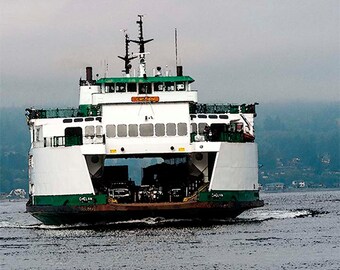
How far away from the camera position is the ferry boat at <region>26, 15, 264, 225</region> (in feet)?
204

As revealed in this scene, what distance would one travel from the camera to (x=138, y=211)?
61.1 metres

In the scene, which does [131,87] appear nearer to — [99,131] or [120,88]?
[120,88]

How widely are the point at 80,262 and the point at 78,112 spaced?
2184 centimetres

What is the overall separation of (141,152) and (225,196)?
4.44 meters

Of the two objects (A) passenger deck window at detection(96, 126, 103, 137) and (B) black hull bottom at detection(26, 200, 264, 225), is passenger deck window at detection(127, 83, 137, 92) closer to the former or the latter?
(A) passenger deck window at detection(96, 126, 103, 137)

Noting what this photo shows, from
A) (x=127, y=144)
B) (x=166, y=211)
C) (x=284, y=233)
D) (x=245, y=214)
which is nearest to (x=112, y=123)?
(x=127, y=144)

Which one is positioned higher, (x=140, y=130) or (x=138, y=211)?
(x=140, y=130)

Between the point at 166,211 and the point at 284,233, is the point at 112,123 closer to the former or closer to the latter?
the point at 166,211

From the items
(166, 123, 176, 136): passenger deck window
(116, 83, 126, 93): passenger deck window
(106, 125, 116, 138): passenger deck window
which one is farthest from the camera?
(116, 83, 126, 93): passenger deck window

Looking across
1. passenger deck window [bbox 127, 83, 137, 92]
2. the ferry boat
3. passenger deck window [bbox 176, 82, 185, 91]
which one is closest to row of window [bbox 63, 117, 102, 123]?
the ferry boat

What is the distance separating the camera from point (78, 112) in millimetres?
68875

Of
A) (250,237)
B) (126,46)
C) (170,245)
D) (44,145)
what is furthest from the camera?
(126,46)

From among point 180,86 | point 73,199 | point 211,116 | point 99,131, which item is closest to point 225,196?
point 211,116

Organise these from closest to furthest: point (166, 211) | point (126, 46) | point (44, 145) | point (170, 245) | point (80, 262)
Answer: point (80, 262), point (170, 245), point (166, 211), point (44, 145), point (126, 46)
